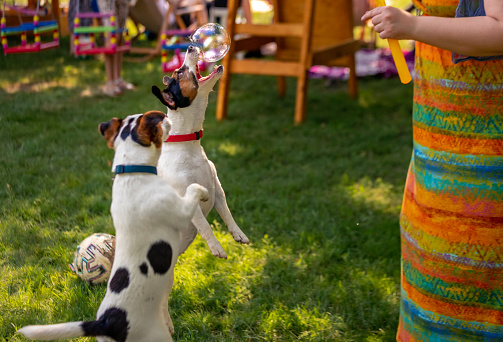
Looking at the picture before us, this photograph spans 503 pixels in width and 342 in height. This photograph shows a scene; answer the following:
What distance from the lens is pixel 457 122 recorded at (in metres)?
2.24

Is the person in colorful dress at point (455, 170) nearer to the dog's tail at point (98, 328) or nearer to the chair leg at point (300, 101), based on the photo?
the dog's tail at point (98, 328)

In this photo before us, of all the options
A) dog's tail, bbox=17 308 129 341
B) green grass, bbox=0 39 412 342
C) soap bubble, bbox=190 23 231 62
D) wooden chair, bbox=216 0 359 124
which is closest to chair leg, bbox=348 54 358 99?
wooden chair, bbox=216 0 359 124

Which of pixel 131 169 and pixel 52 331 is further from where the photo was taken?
pixel 131 169

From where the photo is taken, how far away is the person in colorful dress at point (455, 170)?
2.05m

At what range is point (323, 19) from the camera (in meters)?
7.68

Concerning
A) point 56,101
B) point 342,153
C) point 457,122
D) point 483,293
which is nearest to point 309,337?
point 483,293

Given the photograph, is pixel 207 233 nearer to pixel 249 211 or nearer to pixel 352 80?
pixel 249 211

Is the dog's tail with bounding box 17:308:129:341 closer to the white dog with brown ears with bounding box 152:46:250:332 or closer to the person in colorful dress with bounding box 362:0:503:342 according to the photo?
the white dog with brown ears with bounding box 152:46:250:332

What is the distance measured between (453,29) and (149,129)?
117 cm

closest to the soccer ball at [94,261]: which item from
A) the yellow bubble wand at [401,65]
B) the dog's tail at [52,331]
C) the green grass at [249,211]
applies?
the green grass at [249,211]

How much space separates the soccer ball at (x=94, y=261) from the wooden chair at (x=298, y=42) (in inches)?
143

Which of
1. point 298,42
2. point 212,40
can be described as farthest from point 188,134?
point 298,42

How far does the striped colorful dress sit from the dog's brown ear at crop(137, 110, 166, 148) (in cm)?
118

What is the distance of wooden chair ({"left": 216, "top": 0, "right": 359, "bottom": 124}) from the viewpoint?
656cm
